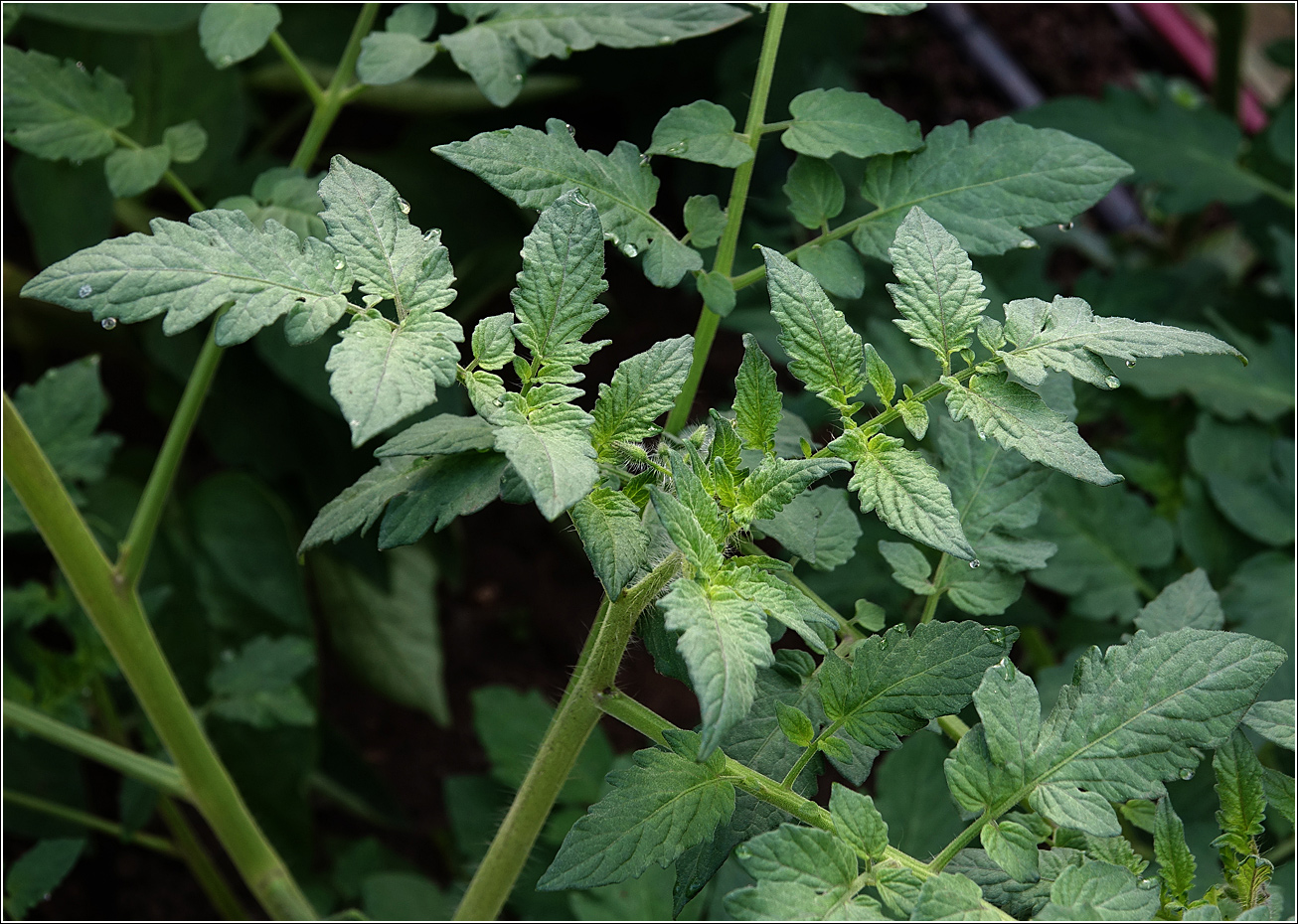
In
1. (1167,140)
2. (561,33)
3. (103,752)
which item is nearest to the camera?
(561,33)

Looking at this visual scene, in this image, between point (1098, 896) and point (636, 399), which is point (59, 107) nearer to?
point (636, 399)

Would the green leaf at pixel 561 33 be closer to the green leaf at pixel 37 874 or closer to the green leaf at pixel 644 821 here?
the green leaf at pixel 644 821

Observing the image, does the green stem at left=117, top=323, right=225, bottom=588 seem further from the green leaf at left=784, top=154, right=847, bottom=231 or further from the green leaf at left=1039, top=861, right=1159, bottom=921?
the green leaf at left=1039, top=861, right=1159, bottom=921

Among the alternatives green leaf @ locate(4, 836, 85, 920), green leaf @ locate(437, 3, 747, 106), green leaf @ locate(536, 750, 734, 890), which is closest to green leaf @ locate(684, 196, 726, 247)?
green leaf @ locate(437, 3, 747, 106)

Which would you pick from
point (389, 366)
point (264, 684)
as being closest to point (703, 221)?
point (389, 366)

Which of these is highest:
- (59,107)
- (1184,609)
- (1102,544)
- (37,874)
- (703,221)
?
(59,107)

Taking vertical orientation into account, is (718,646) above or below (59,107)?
below

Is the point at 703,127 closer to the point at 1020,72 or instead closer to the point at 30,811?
the point at 30,811
